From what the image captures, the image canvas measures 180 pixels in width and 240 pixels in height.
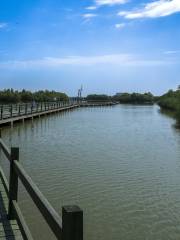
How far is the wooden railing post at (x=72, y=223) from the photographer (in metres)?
2.71

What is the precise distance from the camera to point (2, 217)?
5934mm

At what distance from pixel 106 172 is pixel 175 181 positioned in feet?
7.72

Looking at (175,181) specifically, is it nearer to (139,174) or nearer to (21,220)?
(139,174)

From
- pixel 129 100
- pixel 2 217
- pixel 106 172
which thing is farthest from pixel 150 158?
pixel 129 100

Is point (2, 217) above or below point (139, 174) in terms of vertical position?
above

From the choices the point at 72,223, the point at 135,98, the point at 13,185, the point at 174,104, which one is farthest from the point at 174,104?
the point at 135,98

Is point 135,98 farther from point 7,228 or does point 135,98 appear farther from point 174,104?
point 7,228

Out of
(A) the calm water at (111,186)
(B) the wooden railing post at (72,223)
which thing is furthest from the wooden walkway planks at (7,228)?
(B) the wooden railing post at (72,223)

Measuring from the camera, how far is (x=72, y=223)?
273 centimetres

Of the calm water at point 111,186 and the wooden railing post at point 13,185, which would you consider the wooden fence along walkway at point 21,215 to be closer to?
the wooden railing post at point 13,185

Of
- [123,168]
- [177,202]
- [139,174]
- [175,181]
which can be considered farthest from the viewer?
[123,168]

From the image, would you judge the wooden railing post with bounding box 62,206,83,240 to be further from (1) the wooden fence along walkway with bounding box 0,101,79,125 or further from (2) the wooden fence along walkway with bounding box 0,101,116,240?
(1) the wooden fence along walkway with bounding box 0,101,79,125

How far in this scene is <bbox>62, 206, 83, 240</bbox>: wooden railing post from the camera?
2.71 m

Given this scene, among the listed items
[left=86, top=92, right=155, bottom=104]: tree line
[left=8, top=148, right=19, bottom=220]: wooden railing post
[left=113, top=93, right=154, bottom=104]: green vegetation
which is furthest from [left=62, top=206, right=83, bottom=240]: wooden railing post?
[left=113, top=93, right=154, bottom=104]: green vegetation
